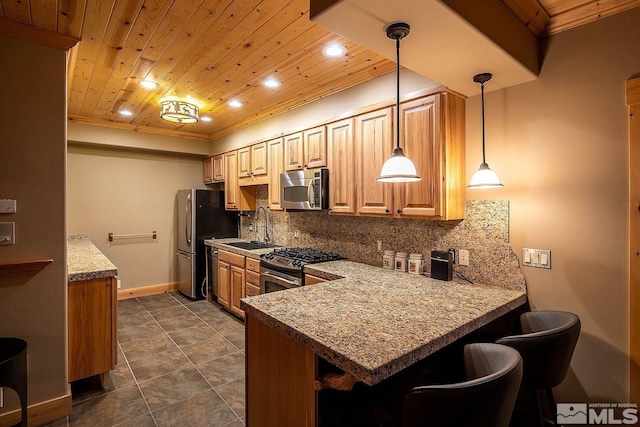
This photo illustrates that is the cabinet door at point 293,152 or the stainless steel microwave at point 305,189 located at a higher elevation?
the cabinet door at point 293,152

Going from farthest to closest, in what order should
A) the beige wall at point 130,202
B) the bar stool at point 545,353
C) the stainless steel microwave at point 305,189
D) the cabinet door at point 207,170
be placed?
the cabinet door at point 207,170
the beige wall at point 130,202
the stainless steel microwave at point 305,189
the bar stool at point 545,353

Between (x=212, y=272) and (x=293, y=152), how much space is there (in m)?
2.26

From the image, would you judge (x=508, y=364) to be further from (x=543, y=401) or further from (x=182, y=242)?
(x=182, y=242)

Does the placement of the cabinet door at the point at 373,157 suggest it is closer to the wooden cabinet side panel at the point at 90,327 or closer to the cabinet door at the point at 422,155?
the cabinet door at the point at 422,155

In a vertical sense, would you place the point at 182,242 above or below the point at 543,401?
above

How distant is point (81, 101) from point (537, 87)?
14.8ft

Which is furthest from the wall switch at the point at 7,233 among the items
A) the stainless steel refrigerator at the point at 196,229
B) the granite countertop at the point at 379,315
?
the stainless steel refrigerator at the point at 196,229

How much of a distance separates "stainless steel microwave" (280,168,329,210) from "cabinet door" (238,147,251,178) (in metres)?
0.98

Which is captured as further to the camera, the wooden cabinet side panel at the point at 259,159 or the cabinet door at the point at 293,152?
the wooden cabinet side panel at the point at 259,159

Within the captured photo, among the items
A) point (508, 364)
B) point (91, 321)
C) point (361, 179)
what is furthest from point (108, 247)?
point (508, 364)

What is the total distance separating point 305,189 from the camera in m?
3.39

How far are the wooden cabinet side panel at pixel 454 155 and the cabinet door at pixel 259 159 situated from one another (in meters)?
2.43

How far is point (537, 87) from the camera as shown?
6.89ft

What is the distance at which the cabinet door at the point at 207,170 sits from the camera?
5.56m
